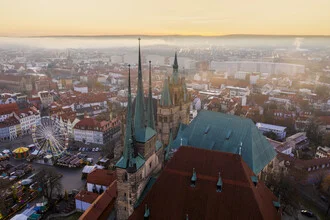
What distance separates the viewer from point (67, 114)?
7500 cm

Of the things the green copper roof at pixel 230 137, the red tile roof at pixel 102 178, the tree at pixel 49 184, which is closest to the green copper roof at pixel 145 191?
the green copper roof at pixel 230 137

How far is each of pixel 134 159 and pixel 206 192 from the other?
275 inches

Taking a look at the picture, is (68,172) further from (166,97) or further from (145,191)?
(145,191)

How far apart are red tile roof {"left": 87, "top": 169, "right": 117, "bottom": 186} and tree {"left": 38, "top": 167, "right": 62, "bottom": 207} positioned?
5567mm

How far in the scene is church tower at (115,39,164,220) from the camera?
24.9m

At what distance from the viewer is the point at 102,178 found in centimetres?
4169

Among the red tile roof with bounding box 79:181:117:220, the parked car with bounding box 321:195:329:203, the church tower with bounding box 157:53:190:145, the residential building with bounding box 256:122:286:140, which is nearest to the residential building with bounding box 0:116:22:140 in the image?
the church tower with bounding box 157:53:190:145

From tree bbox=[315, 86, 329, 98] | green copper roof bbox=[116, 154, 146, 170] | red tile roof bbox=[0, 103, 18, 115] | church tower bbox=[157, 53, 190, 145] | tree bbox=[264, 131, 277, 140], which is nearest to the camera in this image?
green copper roof bbox=[116, 154, 146, 170]

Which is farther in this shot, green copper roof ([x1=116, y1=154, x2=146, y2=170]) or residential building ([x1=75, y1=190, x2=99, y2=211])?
residential building ([x1=75, y1=190, x2=99, y2=211])

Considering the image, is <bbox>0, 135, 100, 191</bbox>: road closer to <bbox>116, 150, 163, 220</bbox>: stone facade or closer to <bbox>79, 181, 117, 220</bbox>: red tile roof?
<bbox>79, 181, 117, 220</bbox>: red tile roof

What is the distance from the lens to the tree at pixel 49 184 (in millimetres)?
40703

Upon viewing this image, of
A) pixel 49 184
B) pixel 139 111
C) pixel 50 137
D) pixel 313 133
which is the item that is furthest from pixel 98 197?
pixel 313 133

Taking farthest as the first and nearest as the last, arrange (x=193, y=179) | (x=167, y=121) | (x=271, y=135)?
1. (x=271, y=135)
2. (x=167, y=121)
3. (x=193, y=179)

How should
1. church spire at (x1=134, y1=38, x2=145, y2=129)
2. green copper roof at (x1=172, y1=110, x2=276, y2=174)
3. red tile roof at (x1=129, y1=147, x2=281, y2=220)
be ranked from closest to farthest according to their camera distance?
red tile roof at (x1=129, y1=147, x2=281, y2=220), church spire at (x1=134, y1=38, x2=145, y2=129), green copper roof at (x1=172, y1=110, x2=276, y2=174)
